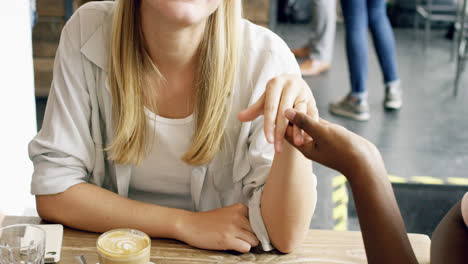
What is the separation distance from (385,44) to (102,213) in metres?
3.26

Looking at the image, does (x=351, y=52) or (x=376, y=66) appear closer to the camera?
(x=351, y=52)

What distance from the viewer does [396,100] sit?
13.3ft

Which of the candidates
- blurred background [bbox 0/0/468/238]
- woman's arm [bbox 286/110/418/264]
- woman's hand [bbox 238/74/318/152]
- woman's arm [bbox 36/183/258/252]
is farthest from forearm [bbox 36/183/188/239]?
blurred background [bbox 0/0/468/238]

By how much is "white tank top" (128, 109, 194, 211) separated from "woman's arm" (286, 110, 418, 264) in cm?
48

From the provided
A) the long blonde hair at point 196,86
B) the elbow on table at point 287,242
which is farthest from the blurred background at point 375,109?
the elbow on table at point 287,242

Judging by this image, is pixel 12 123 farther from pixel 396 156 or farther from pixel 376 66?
pixel 376 66

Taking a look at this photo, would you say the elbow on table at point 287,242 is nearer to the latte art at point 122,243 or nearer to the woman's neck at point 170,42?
the latte art at point 122,243

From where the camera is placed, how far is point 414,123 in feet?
12.4

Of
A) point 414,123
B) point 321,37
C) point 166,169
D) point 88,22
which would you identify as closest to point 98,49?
point 88,22

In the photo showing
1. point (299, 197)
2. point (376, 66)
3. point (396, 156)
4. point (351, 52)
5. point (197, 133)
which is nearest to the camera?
point (299, 197)

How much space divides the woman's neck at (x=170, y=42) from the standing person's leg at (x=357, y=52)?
2.71 meters

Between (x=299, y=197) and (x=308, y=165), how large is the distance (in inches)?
2.7

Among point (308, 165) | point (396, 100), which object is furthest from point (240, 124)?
point (396, 100)

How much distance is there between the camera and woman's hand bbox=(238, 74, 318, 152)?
935mm
